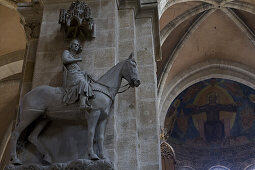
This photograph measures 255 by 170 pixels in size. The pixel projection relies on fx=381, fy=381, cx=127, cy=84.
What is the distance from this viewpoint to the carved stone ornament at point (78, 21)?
5133 millimetres

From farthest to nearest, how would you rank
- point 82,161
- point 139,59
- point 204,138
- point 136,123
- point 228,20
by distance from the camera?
point 204,138, point 228,20, point 139,59, point 136,123, point 82,161

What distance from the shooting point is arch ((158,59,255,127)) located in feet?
51.9

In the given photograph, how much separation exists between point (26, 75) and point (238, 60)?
11994mm

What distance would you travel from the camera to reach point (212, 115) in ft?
63.2

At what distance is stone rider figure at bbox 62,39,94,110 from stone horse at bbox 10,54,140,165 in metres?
0.07

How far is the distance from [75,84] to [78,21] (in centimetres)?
110

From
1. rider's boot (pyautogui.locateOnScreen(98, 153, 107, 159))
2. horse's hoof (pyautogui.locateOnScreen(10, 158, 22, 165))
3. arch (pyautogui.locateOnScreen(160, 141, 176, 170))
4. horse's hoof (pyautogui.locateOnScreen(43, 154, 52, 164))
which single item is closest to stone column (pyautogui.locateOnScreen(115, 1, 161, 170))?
rider's boot (pyautogui.locateOnScreen(98, 153, 107, 159))

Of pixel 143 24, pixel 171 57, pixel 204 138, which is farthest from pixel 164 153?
pixel 143 24

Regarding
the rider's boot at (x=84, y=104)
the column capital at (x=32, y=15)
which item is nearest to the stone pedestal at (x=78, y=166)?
the rider's boot at (x=84, y=104)

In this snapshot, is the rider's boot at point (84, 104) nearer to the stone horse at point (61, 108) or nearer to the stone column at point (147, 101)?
the stone horse at point (61, 108)

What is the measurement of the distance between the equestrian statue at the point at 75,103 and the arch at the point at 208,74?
437 inches

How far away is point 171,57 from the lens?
14820mm

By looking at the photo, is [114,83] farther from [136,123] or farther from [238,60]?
[238,60]

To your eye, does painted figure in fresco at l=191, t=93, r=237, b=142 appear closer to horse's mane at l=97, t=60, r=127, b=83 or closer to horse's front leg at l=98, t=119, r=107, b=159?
horse's mane at l=97, t=60, r=127, b=83
